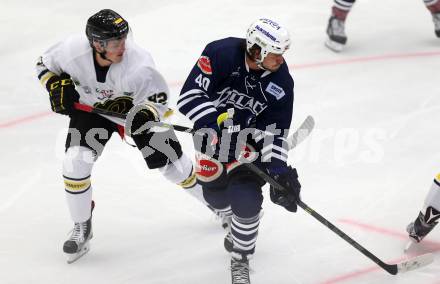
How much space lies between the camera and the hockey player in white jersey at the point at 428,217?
153 inches

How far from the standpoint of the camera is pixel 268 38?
3307 millimetres

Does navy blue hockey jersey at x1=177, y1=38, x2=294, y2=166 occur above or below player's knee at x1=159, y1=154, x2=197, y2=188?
above

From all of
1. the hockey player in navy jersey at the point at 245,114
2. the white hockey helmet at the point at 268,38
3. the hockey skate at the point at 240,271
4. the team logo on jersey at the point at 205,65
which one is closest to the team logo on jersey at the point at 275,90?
the hockey player in navy jersey at the point at 245,114

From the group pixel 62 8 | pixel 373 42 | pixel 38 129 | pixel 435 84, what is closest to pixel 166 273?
pixel 38 129

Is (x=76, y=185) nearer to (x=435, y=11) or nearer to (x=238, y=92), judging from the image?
(x=238, y=92)

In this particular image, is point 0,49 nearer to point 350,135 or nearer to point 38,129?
point 38,129

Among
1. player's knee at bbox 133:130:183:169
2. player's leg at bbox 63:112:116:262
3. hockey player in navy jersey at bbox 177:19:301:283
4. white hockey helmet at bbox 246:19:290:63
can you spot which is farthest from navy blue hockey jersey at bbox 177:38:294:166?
player's leg at bbox 63:112:116:262

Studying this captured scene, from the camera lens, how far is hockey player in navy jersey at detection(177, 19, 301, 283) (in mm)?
3463

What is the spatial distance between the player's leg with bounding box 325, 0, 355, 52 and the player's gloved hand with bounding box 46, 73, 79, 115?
323 centimetres

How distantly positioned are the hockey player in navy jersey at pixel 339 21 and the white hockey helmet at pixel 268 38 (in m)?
3.08

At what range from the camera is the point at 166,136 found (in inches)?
154

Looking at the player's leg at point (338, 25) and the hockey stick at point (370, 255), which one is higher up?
the hockey stick at point (370, 255)

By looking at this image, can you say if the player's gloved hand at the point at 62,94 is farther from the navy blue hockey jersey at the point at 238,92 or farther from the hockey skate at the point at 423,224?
the hockey skate at the point at 423,224

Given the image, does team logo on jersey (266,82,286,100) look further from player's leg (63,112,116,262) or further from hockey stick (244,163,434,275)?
player's leg (63,112,116,262)
